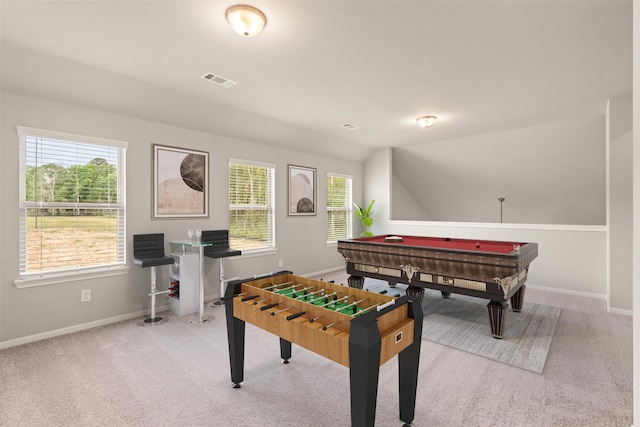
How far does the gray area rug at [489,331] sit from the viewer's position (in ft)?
9.18

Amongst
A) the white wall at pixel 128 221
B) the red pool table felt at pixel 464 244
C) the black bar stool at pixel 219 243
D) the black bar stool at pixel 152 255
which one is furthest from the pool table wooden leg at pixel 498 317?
the black bar stool at pixel 152 255

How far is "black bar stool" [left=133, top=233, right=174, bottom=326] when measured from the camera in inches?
141

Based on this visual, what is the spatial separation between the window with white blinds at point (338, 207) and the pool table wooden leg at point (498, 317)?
378 centimetres

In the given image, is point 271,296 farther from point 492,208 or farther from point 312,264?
point 492,208

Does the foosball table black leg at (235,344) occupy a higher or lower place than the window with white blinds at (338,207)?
lower

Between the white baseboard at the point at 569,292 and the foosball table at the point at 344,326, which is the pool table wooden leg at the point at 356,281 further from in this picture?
the white baseboard at the point at 569,292

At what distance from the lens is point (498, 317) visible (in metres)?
3.13

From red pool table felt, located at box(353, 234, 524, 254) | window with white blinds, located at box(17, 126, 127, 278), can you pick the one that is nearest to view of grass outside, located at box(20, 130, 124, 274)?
window with white blinds, located at box(17, 126, 127, 278)

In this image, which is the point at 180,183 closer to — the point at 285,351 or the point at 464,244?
the point at 285,351

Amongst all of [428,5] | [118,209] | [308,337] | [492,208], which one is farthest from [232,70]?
[492,208]

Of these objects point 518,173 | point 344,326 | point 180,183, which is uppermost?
point 518,173

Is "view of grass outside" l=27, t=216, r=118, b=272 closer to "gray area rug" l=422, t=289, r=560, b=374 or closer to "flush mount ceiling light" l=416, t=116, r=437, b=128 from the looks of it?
"gray area rug" l=422, t=289, r=560, b=374

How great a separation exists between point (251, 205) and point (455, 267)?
327 centimetres

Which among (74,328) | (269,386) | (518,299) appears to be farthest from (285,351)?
(518,299)
